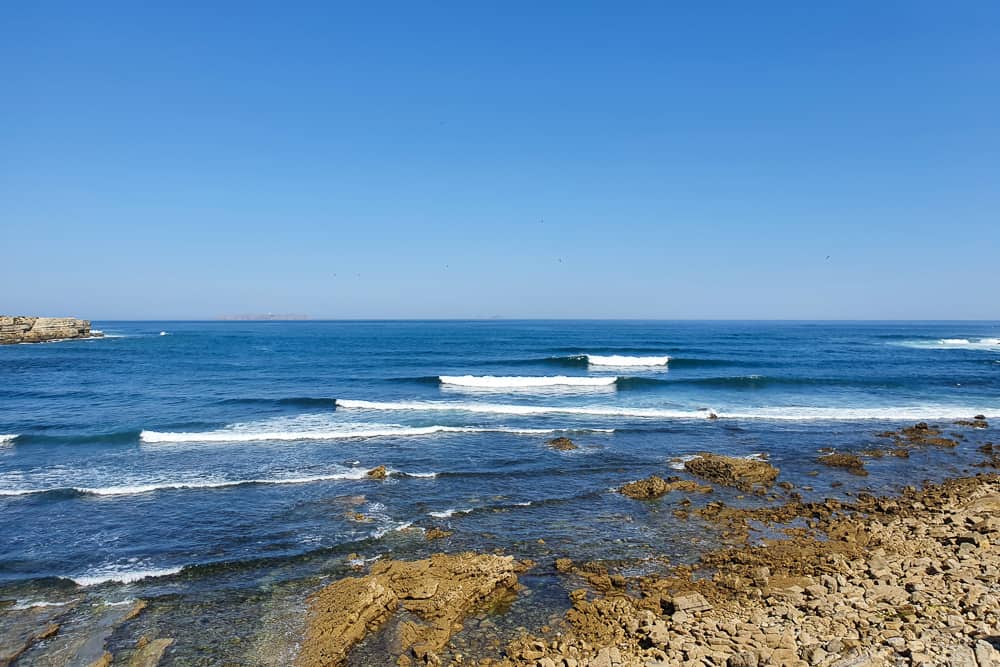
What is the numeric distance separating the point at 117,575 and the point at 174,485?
17.1ft

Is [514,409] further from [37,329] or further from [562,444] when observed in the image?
[37,329]

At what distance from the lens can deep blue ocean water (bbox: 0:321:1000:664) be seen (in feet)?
34.8

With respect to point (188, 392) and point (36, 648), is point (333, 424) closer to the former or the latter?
point (188, 392)

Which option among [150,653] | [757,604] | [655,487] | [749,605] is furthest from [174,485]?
[757,604]

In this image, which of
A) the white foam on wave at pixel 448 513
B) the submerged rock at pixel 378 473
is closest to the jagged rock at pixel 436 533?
the white foam on wave at pixel 448 513

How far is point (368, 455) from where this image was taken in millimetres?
17375

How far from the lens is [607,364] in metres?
44.9

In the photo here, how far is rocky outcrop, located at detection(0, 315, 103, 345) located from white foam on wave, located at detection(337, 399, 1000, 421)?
63064 millimetres

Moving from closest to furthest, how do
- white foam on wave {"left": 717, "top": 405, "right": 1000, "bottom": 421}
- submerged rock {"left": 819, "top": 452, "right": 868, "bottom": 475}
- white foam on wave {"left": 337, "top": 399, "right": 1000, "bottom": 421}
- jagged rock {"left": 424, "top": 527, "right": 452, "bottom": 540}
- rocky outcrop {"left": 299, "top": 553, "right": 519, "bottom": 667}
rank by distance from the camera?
rocky outcrop {"left": 299, "top": 553, "right": 519, "bottom": 667} < jagged rock {"left": 424, "top": 527, "right": 452, "bottom": 540} < submerged rock {"left": 819, "top": 452, "right": 868, "bottom": 475} < white foam on wave {"left": 717, "top": 405, "right": 1000, "bottom": 421} < white foam on wave {"left": 337, "top": 399, "right": 1000, "bottom": 421}

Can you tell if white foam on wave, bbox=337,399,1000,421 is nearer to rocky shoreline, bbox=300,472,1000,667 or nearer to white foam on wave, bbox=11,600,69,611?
rocky shoreline, bbox=300,472,1000,667

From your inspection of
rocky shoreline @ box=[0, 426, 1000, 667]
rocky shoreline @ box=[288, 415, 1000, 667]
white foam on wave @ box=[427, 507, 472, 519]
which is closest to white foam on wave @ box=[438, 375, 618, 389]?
white foam on wave @ box=[427, 507, 472, 519]

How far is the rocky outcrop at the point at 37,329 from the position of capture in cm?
6419

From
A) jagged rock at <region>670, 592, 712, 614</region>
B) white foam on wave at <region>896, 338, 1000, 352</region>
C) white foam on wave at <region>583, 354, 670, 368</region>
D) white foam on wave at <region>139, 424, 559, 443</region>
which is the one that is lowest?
white foam on wave at <region>139, 424, 559, 443</region>

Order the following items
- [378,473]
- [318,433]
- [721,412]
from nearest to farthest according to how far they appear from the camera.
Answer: [378,473] < [318,433] < [721,412]
